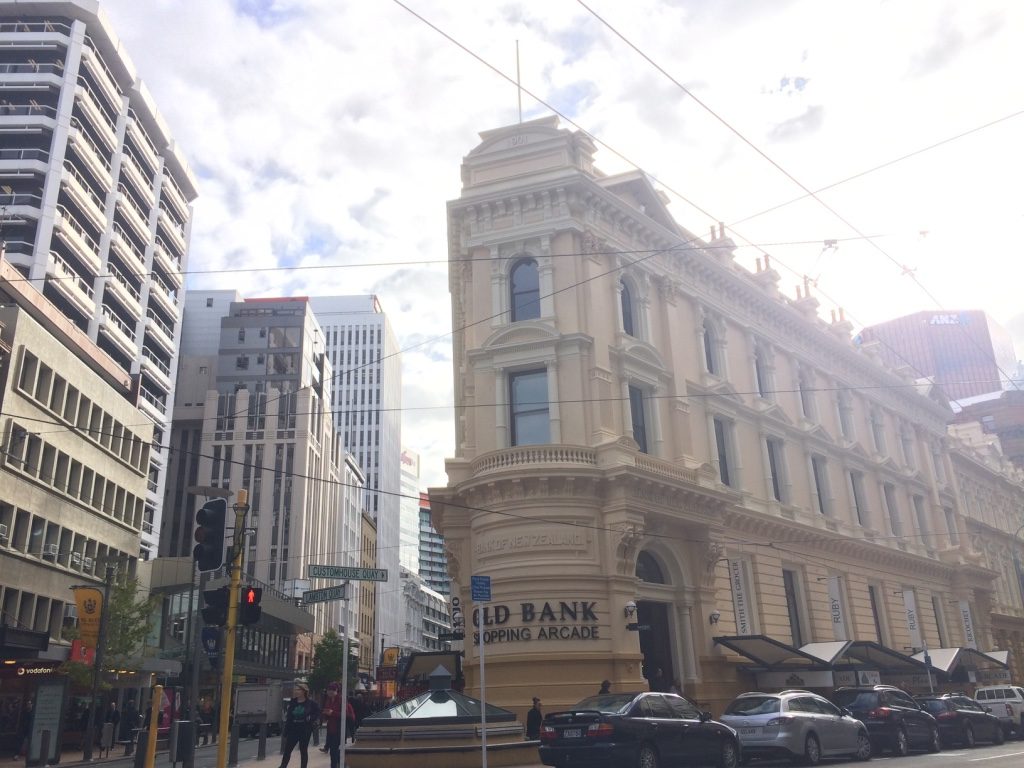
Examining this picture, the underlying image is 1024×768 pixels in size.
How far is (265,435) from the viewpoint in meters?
93.0

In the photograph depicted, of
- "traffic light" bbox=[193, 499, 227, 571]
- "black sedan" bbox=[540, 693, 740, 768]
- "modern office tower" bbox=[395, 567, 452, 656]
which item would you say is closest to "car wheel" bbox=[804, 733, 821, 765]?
"black sedan" bbox=[540, 693, 740, 768]

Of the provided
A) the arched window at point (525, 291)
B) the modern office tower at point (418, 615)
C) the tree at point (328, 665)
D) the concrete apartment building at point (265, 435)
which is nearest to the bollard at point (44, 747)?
the arched window at point (525, 291)

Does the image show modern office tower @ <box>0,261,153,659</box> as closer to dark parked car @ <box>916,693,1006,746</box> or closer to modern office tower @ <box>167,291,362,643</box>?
dark parked car @ <box>916,693,1006,746</box>

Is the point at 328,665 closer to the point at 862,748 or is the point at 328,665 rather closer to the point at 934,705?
the point at 934,705

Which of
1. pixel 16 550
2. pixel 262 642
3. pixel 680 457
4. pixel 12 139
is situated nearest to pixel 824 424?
pixel 680 457

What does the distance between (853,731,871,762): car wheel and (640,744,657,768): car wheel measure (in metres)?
6.22

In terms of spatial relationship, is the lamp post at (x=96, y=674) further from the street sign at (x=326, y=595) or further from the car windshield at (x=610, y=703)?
the car windshield at (x=610, y=703)

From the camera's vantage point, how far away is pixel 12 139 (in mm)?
58156

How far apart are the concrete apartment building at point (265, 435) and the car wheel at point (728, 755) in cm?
7121

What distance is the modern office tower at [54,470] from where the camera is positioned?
3166 centimetres

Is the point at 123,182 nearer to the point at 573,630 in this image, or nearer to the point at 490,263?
the point at 490,263

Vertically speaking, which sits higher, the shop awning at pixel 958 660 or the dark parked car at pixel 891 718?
the shop awning at pixel 958 660

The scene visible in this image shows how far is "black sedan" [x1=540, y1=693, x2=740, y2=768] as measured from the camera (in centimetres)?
1486

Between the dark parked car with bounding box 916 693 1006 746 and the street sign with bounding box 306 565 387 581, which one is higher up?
the street sign with bounding box 306 565 387 581
